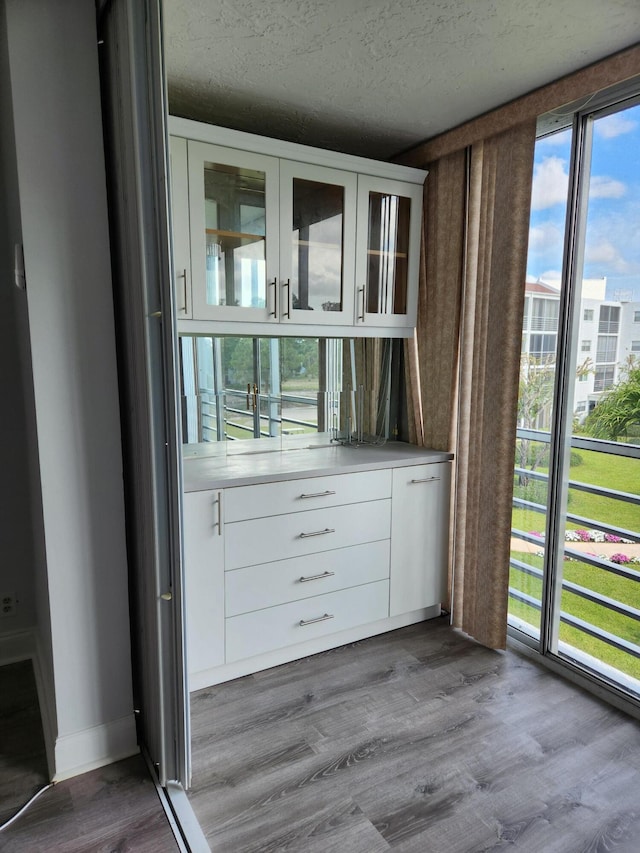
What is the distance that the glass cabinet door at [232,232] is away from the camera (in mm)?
2229

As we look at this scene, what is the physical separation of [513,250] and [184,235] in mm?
1348

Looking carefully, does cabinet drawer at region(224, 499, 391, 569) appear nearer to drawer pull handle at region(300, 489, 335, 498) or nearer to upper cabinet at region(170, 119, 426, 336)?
drawer pull handle at region(300, 489, 335, 498)

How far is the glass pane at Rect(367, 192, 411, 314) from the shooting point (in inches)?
106

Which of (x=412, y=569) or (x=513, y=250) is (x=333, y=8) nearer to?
(x=513, y=250)

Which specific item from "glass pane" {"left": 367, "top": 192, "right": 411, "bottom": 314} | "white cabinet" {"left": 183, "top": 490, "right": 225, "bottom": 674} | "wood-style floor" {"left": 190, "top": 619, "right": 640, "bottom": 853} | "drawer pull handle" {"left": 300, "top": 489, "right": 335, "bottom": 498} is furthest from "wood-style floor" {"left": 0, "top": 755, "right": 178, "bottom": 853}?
"glass pane" {"left": 367, "top": 192, "right": 411, "bottom": 314}

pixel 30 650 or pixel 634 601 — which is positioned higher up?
pixel 634 601

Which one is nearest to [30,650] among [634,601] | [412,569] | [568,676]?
[412,569]

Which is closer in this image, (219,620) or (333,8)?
(333,8)

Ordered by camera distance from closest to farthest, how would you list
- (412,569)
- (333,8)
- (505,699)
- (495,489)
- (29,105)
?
(29,105)
(333,8)
(505,699)
(495,489)
(412,569)

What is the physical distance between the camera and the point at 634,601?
232cm

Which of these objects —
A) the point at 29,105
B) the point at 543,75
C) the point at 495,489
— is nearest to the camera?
the point at 29,105

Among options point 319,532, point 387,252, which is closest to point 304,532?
point 319,532

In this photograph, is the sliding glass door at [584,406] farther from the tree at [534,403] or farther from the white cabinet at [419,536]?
the white cabinet at [419,536]

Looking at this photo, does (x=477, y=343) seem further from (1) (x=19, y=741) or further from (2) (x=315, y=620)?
(1) (x=19, y=741)
